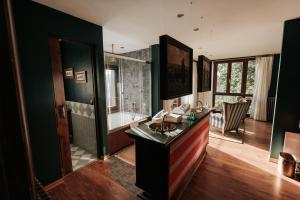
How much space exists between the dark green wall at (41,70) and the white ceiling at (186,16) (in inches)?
7.0

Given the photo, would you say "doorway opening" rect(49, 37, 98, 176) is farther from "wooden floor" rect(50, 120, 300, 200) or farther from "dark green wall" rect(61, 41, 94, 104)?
"wooden floor" rect(50, 120, 300, 200)

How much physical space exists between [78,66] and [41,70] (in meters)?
0.94

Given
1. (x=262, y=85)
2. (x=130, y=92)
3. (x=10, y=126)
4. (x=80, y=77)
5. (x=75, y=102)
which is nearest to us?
(x=10, y=126)

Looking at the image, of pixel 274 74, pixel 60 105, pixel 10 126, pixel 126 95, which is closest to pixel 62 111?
pixel 60 105

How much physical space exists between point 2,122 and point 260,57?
6772 mm

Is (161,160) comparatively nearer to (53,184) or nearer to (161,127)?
(161,127)

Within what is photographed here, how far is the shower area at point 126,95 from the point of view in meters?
2.89

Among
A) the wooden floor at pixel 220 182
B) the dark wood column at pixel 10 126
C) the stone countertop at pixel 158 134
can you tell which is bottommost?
the wooden floor at pixel 220 182

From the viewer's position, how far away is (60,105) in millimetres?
2123

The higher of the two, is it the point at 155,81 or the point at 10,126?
the point at 155,81

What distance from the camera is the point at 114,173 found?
2.24 meters

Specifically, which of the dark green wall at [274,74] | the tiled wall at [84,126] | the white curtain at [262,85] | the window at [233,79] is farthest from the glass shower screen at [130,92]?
the dark green wall at [274,74]

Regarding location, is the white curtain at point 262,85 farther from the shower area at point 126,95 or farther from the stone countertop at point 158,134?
the stone countertop at point 158,134

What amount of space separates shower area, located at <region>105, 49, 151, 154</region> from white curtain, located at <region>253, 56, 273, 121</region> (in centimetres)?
434
